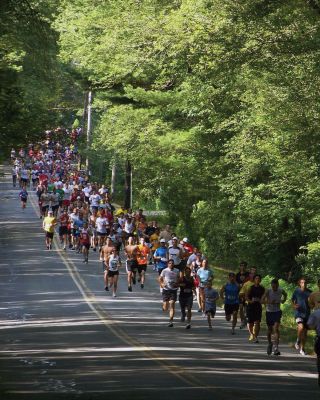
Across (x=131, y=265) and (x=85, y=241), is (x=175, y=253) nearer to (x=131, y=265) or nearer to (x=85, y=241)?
→ (x=131, y=265)

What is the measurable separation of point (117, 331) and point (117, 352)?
3.33m

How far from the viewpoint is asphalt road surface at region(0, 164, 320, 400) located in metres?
17.7

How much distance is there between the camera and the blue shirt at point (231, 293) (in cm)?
2667

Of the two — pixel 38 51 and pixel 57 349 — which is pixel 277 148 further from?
pixel 38 51

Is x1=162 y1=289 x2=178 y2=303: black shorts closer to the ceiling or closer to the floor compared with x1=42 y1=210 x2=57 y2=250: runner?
closer to the floor

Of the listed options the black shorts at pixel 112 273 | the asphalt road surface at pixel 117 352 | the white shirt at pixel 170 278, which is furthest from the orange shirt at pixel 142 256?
the white shirt at pixel 170 278

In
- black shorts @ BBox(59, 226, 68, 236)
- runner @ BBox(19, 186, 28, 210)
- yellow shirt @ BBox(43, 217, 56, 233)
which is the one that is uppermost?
runner @ BBox(19, 186, 28, 210)

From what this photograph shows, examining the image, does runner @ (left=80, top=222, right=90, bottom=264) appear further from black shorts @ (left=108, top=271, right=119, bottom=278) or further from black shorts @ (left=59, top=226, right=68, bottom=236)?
black shorts @ (left=108, top=271, right=119, bottom=278)

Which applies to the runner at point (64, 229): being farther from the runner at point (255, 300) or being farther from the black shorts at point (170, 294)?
the runner at point (255, 300)

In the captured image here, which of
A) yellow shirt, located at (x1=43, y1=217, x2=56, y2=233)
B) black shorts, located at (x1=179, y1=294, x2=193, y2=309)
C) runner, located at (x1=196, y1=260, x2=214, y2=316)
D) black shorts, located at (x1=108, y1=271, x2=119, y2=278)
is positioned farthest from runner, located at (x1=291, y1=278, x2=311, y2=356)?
yellow shirt, located at (x1=43, y1=217, x2=56, y2=233)

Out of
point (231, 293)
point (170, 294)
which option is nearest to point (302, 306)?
point (231, 293)

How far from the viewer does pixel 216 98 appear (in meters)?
37.3

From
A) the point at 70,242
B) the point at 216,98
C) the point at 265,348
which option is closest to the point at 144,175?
the point at 70,242

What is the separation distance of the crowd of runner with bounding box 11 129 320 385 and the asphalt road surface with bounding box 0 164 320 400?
1.67 feet
